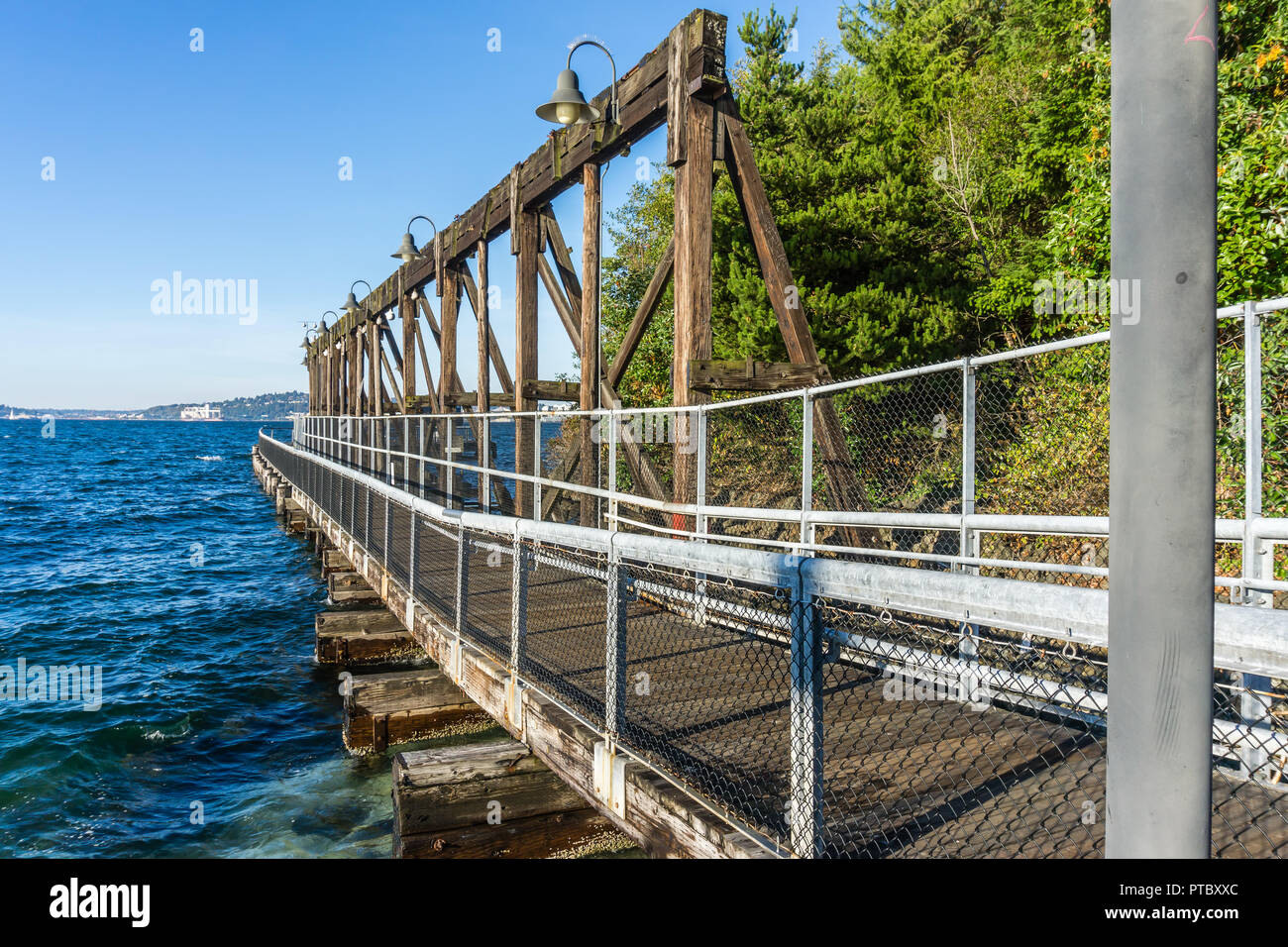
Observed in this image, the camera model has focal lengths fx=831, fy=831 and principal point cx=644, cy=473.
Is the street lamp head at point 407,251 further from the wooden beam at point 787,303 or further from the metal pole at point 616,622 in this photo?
the metal pole at point 616,622

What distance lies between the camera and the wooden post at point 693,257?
7.66 m

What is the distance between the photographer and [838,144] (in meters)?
21.2

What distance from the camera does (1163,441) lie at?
1.36 m

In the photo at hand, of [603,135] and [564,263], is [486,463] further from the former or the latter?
[603,135]

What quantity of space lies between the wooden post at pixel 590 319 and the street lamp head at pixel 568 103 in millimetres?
1360

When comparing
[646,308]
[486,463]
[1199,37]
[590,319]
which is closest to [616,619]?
[1199,37]

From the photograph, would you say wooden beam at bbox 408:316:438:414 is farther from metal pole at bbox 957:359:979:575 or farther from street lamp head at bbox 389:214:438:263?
metal pole at bbox 957:359:979:575

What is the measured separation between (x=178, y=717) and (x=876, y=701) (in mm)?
8471

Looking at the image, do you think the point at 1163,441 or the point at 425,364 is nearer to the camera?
the point at 1163,441

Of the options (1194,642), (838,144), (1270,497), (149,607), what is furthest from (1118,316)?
(838,144)

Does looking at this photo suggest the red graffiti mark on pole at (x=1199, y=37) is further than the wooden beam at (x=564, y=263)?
No

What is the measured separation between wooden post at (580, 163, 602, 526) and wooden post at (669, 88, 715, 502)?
183 centimetres

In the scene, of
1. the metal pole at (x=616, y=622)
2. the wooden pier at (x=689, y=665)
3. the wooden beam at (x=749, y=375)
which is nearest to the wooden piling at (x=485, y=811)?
the wooden pier at (x=689, y=665)
